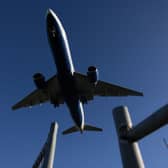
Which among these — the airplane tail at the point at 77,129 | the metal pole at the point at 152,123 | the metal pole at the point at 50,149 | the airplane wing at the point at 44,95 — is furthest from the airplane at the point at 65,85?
the metal pole at the point at 152,123

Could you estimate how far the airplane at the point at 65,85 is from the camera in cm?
2070

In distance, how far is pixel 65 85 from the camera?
21.8 metres

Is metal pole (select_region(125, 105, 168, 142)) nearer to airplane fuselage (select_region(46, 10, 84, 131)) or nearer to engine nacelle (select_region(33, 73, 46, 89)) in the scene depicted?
airplane fuselage (select_region(46, 10, 84, 131))

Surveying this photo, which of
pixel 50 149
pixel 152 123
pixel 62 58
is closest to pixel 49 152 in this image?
pixel 50 149

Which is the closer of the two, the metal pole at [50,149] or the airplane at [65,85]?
the airplane at [65,85]

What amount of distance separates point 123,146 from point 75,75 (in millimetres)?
16979

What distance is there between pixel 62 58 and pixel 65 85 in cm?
287

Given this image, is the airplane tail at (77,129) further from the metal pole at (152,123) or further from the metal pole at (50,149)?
the metal pole at (152,123)

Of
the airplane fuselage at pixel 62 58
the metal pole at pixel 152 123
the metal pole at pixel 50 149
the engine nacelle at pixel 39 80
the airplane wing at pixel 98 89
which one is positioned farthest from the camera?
the airplane wing at pixel 98 89

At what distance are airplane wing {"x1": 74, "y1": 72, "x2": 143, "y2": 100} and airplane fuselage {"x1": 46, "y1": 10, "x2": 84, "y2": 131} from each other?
1.19m

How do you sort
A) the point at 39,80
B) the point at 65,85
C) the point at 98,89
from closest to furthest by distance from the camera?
the point at 65,85, the point at 39,80, the point at 98,89

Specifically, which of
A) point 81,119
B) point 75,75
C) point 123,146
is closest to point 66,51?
point 75,75

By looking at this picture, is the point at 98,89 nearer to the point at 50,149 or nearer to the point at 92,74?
the point at 92,74

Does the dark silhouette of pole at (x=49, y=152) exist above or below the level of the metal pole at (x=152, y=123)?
above
